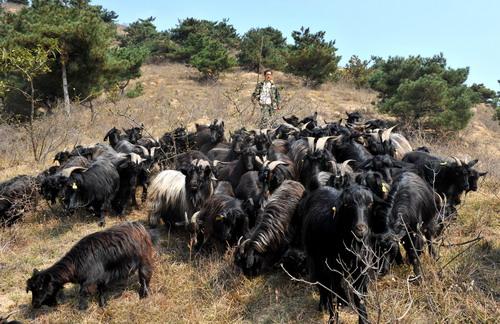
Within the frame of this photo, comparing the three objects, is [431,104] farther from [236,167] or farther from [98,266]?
[98,266]

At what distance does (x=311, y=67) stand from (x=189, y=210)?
21.2 metres

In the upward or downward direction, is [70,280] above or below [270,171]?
below

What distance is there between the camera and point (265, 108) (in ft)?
46.0

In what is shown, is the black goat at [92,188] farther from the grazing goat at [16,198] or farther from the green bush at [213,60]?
the green bush at [213,60]

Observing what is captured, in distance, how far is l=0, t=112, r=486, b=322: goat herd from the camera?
4793 mm

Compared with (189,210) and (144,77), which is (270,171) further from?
(144,77)

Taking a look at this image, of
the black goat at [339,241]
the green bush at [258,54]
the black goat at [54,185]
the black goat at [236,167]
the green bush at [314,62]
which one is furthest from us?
the green bush at [258,54]

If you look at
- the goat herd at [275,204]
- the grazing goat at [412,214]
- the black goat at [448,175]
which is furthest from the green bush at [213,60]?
the grazing goat at [412,214]

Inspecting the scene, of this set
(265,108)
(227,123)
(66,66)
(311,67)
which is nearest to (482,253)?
(265,108)

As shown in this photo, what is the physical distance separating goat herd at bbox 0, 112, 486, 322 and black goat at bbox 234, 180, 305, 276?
0.02 metres

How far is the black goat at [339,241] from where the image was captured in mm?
4055

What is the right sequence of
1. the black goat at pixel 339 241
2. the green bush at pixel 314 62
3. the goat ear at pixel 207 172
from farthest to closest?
the green bush at pixel 314 62 → the goat ear at pixel 207 172 → the black goat at pixel 339 241

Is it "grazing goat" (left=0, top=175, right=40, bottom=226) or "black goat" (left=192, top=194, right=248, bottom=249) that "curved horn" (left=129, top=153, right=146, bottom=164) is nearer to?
"grazing goat" (left=0, top=175, right=40, bottom=226)

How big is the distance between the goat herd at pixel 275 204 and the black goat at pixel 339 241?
0.01 meters
